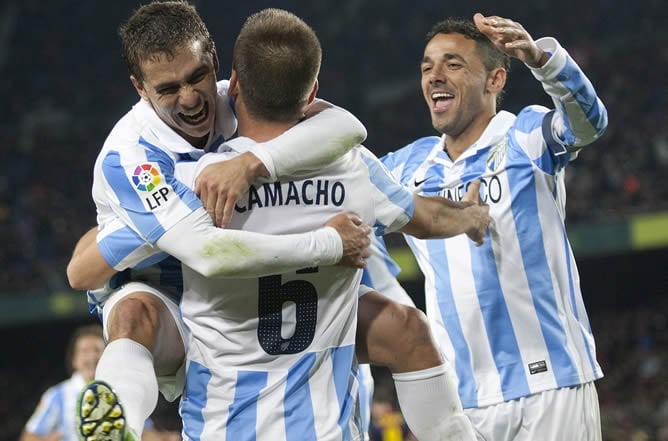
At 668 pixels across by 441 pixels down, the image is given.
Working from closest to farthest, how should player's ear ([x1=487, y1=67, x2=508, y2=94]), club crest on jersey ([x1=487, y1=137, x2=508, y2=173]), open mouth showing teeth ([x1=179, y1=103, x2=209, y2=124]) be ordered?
1. open mouth showing teeth ([x1=179, y1=103, x2=209, y2=124])
2. club crest on jersey ([x1=487, y1=137, x2=508, y2=173])
3. player's ear ([x1=487, y1=67, x2=508, y2=94])

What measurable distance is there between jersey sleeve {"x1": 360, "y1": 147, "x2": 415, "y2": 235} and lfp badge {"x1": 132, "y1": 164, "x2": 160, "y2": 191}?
2.36 feet

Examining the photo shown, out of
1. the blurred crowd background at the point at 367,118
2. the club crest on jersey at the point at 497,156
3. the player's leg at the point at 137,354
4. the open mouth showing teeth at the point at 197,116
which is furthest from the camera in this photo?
the blurred crowd background at the point at 367,118

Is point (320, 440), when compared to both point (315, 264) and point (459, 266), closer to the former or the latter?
point (315, 264)

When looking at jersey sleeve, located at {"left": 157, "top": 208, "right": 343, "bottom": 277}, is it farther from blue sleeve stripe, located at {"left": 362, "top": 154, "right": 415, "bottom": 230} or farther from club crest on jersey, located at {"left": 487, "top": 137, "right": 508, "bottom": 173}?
club crest on jersey, located at {"left": 487, "top": 137, "right": 508, "bottom": 173}

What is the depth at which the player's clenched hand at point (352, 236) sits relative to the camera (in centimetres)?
329

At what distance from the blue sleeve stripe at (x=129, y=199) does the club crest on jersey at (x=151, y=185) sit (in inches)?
1.1

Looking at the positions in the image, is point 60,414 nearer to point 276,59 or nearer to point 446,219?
point 446,219

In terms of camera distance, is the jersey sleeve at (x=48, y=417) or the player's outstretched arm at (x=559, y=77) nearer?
the player's outstretched arm at (x=559, y=77)

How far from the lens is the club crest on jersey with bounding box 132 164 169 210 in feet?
10.7

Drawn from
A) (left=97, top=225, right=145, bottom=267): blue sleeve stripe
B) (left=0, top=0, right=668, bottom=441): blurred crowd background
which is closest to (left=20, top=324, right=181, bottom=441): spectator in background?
(left=97, top=225, right=145, bottom=267): blue sleeve stripe

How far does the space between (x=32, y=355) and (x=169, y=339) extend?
51.0ft

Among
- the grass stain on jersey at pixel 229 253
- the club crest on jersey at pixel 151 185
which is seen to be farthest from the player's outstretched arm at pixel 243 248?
the club crest on jersey at pixel 151 185

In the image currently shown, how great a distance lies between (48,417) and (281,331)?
4824mm

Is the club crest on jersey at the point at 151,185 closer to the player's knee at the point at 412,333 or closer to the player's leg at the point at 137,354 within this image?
the player's leg at the point at 137,354
